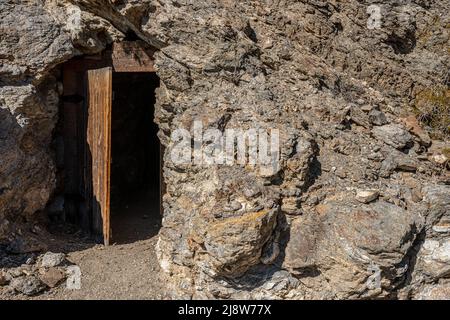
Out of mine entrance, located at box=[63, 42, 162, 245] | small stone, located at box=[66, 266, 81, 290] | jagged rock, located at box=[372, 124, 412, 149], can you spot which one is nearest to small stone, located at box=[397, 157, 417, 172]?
jagged rock, located at box=[372, 124, 412, 149]

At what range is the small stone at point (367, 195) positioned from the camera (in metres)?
5.66

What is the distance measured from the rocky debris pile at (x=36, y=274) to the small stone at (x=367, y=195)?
3.91 m

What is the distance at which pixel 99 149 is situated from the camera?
25.2ft

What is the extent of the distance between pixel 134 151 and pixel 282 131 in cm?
559

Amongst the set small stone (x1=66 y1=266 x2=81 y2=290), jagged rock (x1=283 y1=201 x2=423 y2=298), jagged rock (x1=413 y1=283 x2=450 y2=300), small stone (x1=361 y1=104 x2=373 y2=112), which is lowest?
small stone (x1=66 y1=266 x2=81 y2=290)

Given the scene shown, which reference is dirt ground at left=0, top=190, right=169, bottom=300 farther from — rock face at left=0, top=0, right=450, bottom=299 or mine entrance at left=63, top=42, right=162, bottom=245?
rock face at left=0, top=0, right=450, bottom=299

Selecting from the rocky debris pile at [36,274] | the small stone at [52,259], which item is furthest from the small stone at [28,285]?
the small stone at [52,259]

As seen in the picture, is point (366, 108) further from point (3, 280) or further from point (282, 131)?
point (3, 280)

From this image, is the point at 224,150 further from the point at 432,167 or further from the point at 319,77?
the point at 432,167

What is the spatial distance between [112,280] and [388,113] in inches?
173

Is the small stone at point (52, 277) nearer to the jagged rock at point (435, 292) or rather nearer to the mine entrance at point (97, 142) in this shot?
the mine entrance at point (97, 142)

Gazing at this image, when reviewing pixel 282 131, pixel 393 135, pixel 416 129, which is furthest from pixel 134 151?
pixel 416 129

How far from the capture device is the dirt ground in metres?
6.30

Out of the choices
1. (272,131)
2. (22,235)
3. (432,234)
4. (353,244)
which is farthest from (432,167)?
(22,235)
